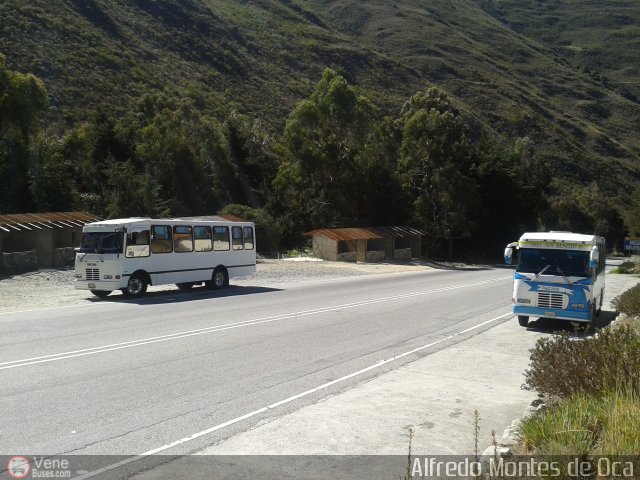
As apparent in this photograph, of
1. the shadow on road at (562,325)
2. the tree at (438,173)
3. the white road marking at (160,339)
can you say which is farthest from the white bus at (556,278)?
the tree at (438,173)

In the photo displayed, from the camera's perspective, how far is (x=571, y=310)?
15672 mm

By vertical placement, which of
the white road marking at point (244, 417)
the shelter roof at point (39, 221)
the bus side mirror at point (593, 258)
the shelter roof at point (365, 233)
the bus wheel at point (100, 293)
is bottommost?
the bus wheel at point (100, 293)

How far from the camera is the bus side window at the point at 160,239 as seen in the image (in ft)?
71.8

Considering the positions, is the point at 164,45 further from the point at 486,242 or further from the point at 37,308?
the point at 37,308

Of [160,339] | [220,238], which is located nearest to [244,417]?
[160,339]

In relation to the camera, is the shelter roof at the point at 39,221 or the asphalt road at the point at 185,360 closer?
the asphalt road at the point at 185,360

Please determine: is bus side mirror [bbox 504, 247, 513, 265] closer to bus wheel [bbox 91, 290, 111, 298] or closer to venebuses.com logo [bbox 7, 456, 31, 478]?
bus wheel [bbox 91, 290, 111, 298]

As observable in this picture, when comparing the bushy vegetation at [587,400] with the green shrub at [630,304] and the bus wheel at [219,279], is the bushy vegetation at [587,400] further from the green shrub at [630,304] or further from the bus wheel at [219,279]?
the bus wheel at [219,279]

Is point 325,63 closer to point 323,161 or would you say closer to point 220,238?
point 323,161

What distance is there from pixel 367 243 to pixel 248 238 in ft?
76.7

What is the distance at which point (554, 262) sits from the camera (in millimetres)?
16297

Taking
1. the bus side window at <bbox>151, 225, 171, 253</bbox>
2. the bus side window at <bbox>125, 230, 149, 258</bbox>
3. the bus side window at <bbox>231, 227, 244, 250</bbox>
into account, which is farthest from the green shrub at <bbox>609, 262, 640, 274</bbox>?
the bus side window at <bbox>125, 230, 149, 258</bbox>

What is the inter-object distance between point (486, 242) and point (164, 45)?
4535 cm

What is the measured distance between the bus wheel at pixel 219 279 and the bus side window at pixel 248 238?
5.71ft
